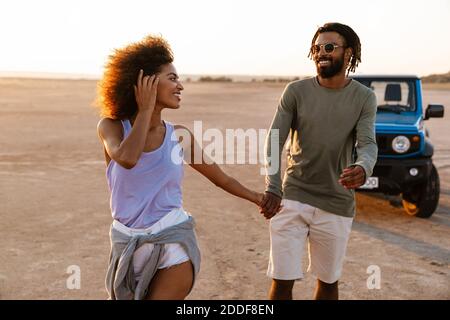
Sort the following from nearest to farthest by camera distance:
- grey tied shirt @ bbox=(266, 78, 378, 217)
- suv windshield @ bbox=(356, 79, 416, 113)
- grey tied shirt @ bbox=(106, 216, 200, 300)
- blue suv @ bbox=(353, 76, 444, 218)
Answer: grey tied shirt @ bbox=(106, 216, 200, 300), grey tied shirt @ bbox=(266, 78, 378, 217), blue suv @ bbox=(353, 76, 444, 218), suv windshield @ bbox=(356, 79, 416, 113)

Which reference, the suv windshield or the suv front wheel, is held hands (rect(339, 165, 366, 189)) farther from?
the suv windshield

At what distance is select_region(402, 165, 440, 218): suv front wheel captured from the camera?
729cm

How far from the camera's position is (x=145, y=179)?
2.59 meters

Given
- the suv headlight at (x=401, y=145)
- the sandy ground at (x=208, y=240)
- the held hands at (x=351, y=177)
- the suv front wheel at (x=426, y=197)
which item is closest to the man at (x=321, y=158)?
the held hands at (x=351, y=177)

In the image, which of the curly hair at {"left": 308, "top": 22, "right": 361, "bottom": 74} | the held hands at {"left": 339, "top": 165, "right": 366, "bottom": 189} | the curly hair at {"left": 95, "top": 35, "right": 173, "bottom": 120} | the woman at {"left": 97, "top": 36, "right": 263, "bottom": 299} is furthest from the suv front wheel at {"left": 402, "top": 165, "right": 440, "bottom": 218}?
the curly hair at {"left": 95, "top": 35, "right": 173, "bottom": 120}

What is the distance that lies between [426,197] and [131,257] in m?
5.56

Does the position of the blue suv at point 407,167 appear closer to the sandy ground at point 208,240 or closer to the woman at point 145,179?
the sandy ground at point 208,240

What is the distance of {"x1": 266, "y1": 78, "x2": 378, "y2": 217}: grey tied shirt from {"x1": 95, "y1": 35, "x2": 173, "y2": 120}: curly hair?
1076 millimetres

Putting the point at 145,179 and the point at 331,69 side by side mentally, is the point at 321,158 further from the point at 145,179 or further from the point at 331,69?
the point at 145,179

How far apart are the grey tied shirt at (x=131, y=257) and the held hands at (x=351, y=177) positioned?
1008 mm

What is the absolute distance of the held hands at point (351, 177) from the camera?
10.5ft
